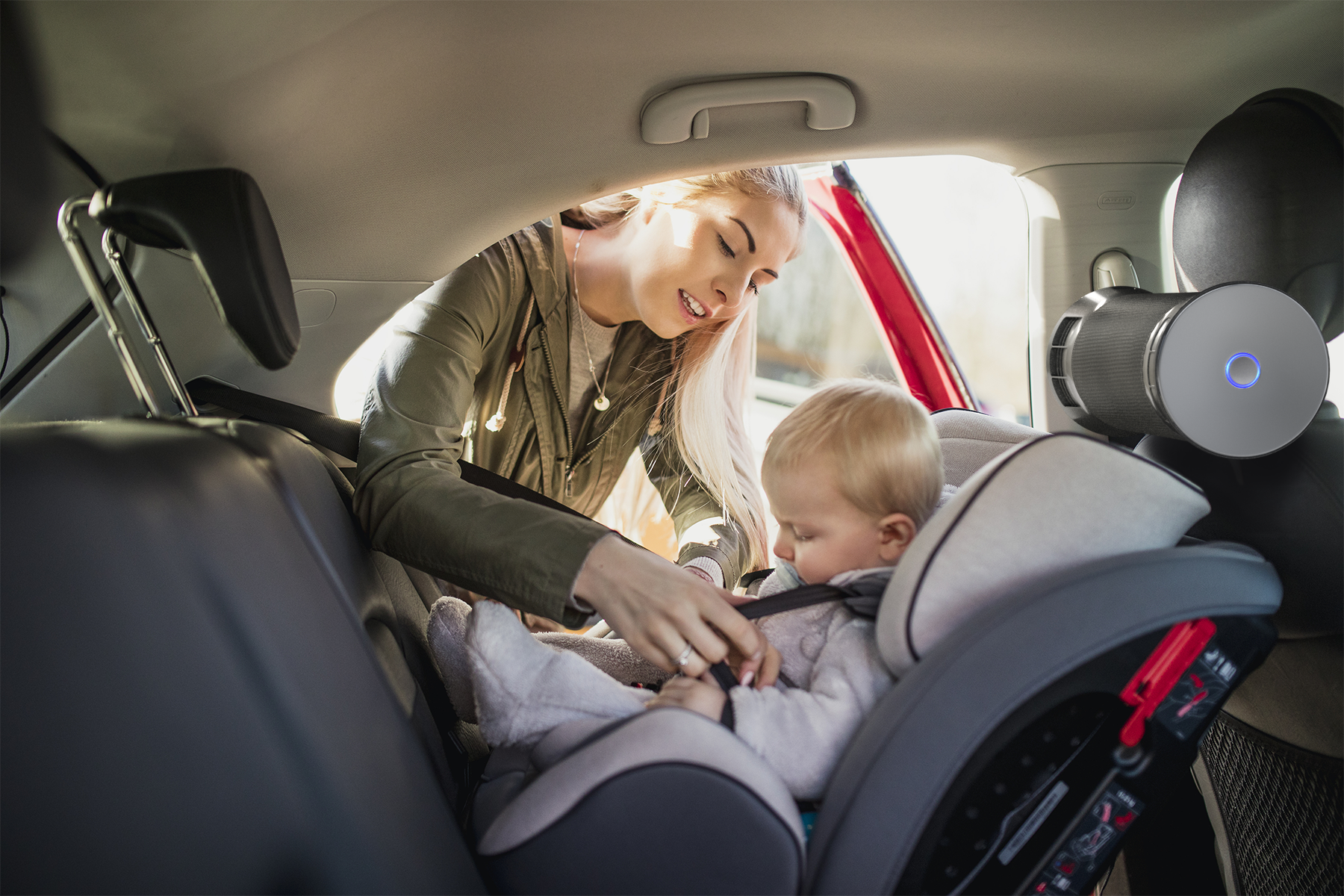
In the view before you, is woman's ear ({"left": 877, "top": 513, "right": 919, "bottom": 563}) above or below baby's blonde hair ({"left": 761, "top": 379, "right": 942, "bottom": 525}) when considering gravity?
below

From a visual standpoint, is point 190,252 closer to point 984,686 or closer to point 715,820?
point 715,820

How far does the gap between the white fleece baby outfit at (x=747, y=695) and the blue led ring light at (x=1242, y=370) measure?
1.32 ft

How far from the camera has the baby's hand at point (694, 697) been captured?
30.5 inches

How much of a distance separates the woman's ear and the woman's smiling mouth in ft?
2.06

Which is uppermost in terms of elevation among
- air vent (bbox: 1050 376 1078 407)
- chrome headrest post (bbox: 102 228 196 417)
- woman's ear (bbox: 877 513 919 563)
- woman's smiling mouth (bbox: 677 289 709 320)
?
chrome headrest post (bbox: 102 228 196 417)

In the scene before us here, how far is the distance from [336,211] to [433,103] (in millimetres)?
197

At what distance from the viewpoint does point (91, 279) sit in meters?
0.73

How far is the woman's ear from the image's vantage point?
93 centimetres

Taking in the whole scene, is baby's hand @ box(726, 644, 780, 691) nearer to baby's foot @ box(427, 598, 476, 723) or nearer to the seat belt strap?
the seat belt strap

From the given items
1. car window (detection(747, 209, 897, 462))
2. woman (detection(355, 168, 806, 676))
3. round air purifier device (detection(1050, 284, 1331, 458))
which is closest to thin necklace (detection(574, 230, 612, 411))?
woman (detection(355, 168, 806, 676))

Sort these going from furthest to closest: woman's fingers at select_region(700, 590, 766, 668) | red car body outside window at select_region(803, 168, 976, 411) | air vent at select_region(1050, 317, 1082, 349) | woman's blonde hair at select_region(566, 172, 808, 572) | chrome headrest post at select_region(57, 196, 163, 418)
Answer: red car body outside window at select_region(803, 168, 976, 411) → woman's blonde hair at select_region(566, 172, 808, 572) → air vent at select_region(1050, 317, 1082, 349) → woman's fingers at select_region(700, 590, 766, 668) → chrome headrest post at select_region(57, 196, 163, 418)

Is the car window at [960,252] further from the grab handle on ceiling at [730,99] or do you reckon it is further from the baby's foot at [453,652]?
the baby's foot at [453,652]

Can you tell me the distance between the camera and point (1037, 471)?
726 millimetres

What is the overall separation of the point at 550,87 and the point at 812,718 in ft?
2.64
